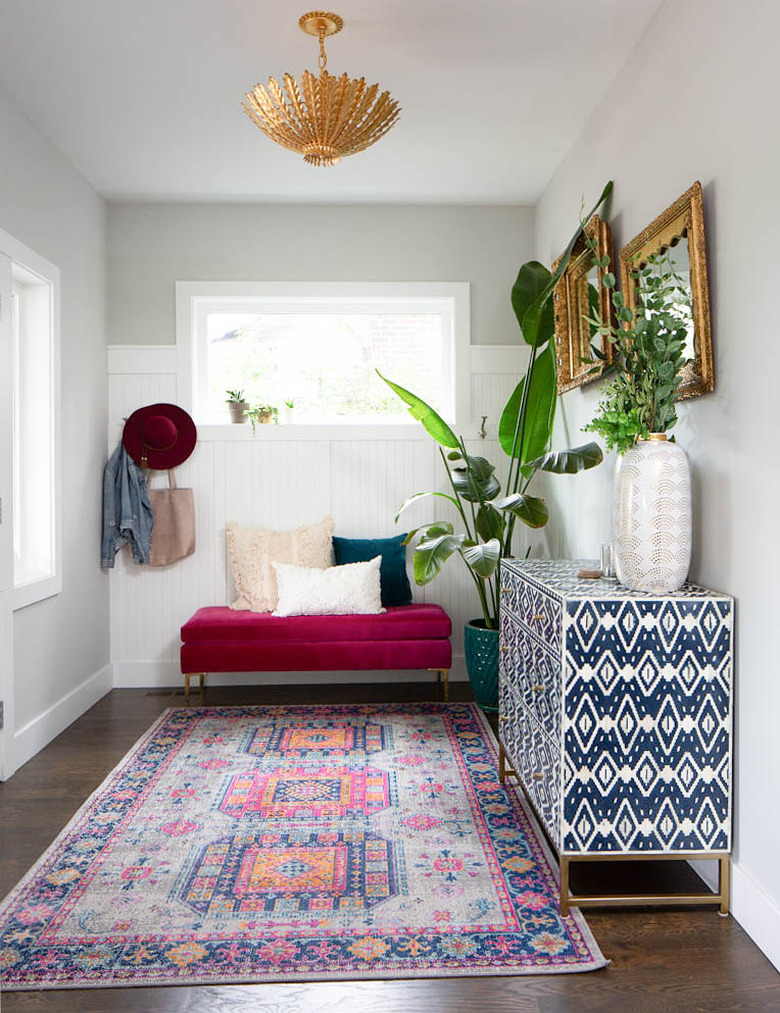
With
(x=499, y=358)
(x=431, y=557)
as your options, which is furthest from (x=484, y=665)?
(x=499, y=358)

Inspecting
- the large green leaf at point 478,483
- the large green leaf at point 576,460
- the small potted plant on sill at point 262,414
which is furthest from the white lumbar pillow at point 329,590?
the large green leaf at point 576,460

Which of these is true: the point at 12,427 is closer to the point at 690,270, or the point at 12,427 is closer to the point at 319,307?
the point at 319,307

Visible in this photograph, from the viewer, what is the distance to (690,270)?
2605mm

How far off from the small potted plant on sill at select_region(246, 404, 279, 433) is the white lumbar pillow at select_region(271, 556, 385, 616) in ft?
3.03

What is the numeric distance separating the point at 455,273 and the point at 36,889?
3.99 metres

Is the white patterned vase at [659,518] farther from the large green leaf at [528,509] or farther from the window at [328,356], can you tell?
the window at [328,356]

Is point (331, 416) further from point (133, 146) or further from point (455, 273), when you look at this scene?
point (133, 146)

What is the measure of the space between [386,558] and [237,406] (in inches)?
50.7

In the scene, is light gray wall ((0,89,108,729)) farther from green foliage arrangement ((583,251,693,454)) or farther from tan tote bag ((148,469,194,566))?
green foliage arrangement ((583,251,693,454))

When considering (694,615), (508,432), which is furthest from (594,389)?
(694,615)

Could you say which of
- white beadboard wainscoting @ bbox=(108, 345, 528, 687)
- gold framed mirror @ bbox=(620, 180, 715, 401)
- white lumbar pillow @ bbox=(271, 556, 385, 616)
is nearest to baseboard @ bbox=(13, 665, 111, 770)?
white beadboard wainscoting @ bbox=(108, 345, 528, 687)

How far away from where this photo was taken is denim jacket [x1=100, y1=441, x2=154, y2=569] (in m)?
4.96

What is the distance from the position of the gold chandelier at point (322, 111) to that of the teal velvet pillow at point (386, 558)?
2.44m

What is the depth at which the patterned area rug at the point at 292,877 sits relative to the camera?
2.18m
